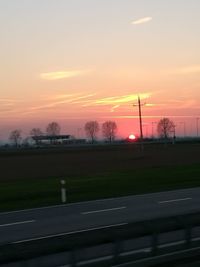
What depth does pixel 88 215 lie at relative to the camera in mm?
16719

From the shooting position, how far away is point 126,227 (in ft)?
24.8

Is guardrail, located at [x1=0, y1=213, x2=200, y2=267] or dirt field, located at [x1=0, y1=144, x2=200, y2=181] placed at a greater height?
guardrail, located at [x1=0, y1=213, x2=200, y2=267]

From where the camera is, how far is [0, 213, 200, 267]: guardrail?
6.38 meters

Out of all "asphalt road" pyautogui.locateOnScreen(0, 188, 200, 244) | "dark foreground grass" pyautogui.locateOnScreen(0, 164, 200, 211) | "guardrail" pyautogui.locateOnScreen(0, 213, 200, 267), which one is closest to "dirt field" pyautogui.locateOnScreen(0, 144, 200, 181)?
"dark foreground grass" pyautogui.locateOnScreen(0, 164, 200, 211)

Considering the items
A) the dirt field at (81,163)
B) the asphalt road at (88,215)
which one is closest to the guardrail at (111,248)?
the asphalt road at (88,215)

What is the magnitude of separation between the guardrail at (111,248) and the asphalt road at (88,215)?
4.49 metres

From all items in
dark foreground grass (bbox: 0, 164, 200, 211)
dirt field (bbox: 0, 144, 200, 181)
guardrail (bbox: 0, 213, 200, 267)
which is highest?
guardrail (bbox: 0, 213, 200, 267)

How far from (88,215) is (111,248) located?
29.9 feet

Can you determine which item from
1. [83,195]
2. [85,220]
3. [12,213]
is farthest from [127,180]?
[85,220]

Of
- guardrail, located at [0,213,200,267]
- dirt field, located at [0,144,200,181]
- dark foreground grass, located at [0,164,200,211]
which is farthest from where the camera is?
dirt field, located at [0,144,200,181]

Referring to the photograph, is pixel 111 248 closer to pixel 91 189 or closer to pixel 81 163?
pixel 91 189

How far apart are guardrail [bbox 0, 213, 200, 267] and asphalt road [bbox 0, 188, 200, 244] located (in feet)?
14.7

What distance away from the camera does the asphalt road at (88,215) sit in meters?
13.6

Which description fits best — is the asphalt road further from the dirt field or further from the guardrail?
A: the dirt field
